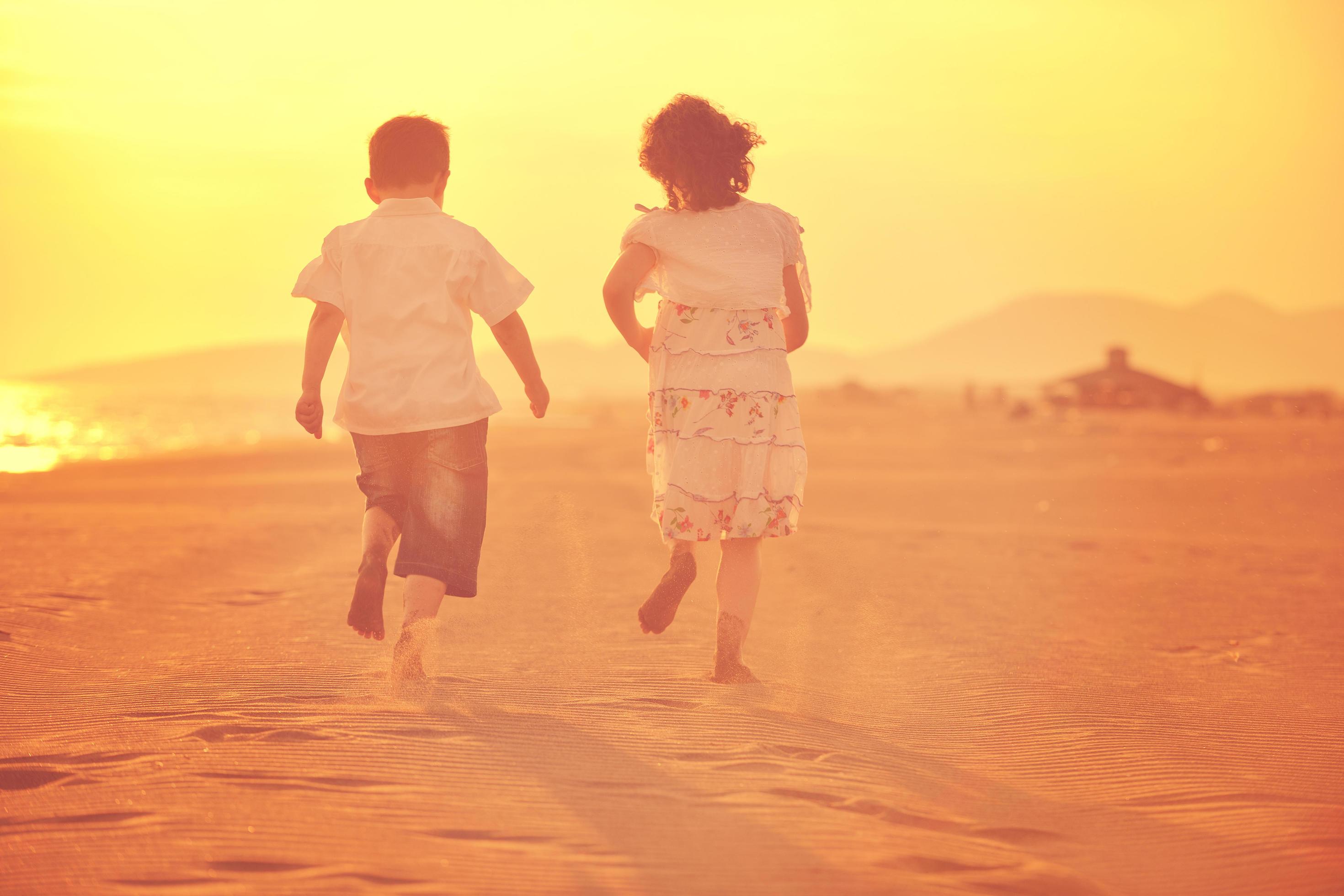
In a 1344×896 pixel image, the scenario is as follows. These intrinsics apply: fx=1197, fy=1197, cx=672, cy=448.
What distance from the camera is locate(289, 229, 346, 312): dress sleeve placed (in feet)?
13.6

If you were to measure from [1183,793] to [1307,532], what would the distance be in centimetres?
932

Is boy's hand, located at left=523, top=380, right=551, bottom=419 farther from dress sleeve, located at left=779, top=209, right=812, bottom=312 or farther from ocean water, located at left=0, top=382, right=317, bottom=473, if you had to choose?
ocean water, located at left=0, top=382, right=317, bottom=473

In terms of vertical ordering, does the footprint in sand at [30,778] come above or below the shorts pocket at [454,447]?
below

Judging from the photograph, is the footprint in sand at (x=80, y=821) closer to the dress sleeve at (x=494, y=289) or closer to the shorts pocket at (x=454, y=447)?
the shorts pocket at (x=454, y=447)

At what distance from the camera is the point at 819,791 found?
299 centimetres

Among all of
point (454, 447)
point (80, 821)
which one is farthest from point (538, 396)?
point (80, 821)

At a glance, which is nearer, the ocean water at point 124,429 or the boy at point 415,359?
the boy at point 415,359

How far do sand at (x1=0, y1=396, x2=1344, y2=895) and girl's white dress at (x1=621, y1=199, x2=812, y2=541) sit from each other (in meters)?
0.64

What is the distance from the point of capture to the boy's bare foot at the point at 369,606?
3740 mm

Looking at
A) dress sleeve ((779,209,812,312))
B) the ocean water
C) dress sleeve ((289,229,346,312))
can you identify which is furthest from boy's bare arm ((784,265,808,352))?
the ocean water

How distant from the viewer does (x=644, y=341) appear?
454 cm

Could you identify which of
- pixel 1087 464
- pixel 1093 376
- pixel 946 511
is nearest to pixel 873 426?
pixel 1093 376

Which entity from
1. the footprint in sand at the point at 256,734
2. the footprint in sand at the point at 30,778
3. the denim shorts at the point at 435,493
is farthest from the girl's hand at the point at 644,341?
the footprint in sand at the point at 30,778

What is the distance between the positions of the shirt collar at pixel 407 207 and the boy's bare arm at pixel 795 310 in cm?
132
